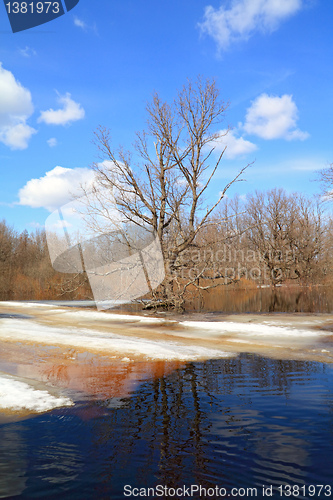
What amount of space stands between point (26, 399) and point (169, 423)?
244cm

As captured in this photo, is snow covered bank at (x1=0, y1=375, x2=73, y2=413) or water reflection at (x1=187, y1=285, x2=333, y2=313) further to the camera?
water reflection at (x1=187, y1=285, x2=333, y2=313)

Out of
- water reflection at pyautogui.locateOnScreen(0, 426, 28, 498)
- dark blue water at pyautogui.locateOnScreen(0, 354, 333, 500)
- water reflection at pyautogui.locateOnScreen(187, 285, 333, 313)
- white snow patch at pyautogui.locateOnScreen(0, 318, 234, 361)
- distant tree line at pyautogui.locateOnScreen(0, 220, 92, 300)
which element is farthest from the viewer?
distant tree line at pyautogui.locateOnScreen(0, 220, 92, 300)

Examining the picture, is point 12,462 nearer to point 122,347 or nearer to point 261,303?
point 122,347

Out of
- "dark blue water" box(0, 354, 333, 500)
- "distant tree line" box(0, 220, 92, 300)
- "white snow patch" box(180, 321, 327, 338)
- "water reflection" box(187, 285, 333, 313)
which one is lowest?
"dark blue water" box(0, 354, 333, 500)

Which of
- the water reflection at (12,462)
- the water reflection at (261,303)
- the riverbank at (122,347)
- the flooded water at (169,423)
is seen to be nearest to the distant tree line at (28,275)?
the water reflection at (261,303)

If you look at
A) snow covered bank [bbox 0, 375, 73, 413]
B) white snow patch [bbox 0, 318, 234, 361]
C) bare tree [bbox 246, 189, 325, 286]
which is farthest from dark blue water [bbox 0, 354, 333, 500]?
bare tree [bbox 246, 189, 325, 286]

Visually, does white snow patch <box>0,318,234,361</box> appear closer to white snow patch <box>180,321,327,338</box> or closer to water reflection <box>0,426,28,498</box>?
white snow patch <box>180,321,327,338</box>

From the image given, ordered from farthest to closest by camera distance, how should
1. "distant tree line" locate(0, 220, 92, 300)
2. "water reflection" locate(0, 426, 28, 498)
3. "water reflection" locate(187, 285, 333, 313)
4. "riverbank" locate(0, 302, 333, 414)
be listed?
"distant tree line" locate(0, 220, 92, 300), "water reflection" locate(187, 285, 333, 313), "riverbank" locate(0, 302, 333, 414), "water reflection" locate(0, 426, 28, 498)

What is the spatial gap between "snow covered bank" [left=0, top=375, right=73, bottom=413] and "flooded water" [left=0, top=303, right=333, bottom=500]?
0.07 meters

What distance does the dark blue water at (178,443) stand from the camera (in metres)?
3.65

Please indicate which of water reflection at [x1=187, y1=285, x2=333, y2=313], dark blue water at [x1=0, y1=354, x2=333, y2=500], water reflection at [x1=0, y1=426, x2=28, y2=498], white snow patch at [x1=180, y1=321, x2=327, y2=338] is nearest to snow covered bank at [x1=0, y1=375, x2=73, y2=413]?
dark blue water at [x1=0, y1=354, x2=333, y2=500]

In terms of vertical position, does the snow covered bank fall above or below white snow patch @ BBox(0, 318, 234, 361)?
below

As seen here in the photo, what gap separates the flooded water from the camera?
144 inches

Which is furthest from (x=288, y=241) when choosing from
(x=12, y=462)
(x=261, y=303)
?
(x=12, y=462)
